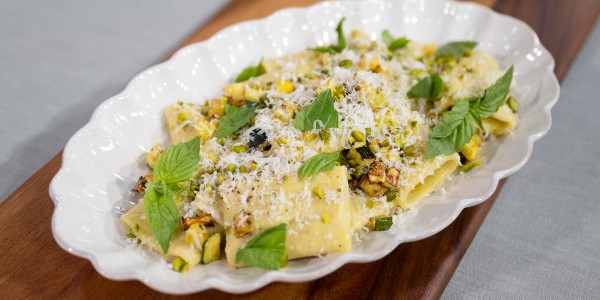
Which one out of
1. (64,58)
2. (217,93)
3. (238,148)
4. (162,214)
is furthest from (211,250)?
(64,58)

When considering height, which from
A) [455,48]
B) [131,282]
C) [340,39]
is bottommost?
[455,48]

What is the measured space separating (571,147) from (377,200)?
181 centimetres

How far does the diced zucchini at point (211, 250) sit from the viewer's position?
2.91 meters

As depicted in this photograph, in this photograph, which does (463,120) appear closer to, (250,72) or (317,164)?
(317,164)

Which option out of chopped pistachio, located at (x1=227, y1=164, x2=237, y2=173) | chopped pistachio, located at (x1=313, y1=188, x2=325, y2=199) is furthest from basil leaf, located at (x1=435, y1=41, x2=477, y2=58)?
chopped pistachio, located at (x1=227, y1=164, x2=237, y2=173)

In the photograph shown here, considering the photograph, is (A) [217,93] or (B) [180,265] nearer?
(B) [180,265]

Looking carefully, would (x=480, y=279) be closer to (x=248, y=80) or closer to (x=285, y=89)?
(x=285, y=89)

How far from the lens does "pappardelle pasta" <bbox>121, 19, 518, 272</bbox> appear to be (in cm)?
→ 289

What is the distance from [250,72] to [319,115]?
4.01 ft

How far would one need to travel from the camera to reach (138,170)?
141 inches

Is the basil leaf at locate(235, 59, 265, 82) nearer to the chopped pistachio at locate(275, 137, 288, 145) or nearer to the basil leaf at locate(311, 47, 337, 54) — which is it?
the basil leaf at locate(311, 47, 337, 54)

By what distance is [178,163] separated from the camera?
3.22 meters

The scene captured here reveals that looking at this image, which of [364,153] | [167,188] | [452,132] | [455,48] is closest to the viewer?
[167,188]

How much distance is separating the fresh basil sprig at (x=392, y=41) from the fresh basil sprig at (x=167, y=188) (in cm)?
196
